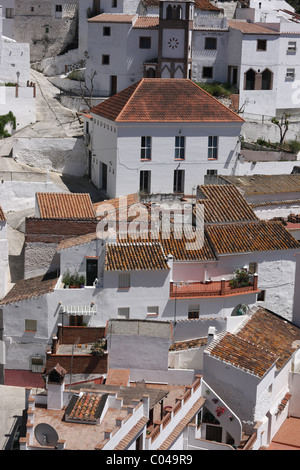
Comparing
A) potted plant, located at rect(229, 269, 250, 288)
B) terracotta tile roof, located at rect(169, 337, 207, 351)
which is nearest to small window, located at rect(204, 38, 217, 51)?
potted plant, located at rect(229, 269, 250, 288)

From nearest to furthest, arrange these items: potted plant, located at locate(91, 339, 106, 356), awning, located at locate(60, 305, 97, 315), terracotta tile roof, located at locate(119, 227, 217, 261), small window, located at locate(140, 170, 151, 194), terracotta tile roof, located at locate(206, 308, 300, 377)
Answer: terracotta tile roof, located at locate(206, 308, 300, 377), potted plant, located at locate(91, 339, 106, 356), awning, located at locate(60, 305, 97, 315), terracotta tile roof, located at locate(119, 227, 217, 261), small window, located at locate(140, 170, 151, 194)

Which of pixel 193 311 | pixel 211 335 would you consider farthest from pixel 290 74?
pixel 211 335

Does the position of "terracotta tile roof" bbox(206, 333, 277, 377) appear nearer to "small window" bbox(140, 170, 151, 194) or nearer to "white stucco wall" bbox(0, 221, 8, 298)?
"white stucco wall" bbox(0, 221, 8, 298)

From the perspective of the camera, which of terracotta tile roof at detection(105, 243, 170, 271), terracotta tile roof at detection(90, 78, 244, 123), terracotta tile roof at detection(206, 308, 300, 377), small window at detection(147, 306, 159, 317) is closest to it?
terracotta tile roof at detection(206, 308, 300, 377)

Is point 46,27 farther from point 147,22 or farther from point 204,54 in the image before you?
point 204,54

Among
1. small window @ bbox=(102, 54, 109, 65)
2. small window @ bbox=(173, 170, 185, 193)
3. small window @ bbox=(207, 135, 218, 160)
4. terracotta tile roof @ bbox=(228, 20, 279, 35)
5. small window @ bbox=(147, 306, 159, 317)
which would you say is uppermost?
terracotta tile roof @ bbox=(228, 20, 279, 35)

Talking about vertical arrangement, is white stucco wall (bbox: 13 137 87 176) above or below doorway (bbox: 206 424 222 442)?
above
